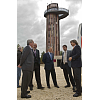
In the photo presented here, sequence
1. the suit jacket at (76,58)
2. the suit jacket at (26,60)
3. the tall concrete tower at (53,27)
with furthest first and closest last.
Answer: the tall concrete tower at (53,27), the suit jacket at (76,58), the suit jacket at (26,60)

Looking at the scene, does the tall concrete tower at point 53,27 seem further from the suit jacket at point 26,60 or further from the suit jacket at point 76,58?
the suit jacket at point 26,60

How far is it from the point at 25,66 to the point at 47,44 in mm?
18498

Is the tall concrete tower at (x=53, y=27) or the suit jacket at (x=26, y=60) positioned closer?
the suit jacket at (x=26, y=60)

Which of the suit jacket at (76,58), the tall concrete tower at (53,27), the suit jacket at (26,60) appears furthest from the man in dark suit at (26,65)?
the tall concrete tower at (53,27)

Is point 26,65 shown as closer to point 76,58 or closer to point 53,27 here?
point 76,58

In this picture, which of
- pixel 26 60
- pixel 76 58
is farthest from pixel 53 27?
pixel 26 60

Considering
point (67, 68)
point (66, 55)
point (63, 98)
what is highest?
point (66, 55)
